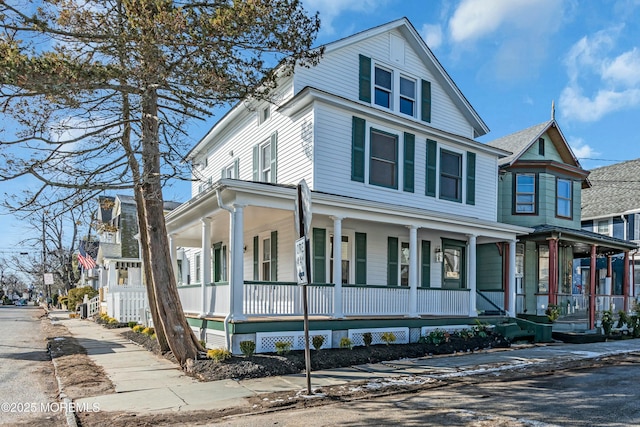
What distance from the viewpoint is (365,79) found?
1548 centimetres

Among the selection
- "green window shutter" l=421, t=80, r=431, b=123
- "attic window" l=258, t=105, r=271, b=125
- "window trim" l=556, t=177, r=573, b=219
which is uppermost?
"green window shutter" l=421, t=80, r=431, b=123

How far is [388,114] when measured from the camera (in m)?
14.9

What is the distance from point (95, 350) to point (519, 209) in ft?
51.3

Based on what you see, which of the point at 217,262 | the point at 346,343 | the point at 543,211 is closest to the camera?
the point at 346,343

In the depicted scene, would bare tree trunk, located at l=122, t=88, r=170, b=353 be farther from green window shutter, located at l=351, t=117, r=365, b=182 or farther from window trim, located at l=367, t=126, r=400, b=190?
window trim, located at l=367, t=126, r=400, b=190

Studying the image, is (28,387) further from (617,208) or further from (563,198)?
(617,208)

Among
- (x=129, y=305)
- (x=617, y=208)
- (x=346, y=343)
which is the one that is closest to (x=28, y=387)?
(x=346, y=343)

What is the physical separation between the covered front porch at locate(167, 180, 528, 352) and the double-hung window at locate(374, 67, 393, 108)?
3.84 m

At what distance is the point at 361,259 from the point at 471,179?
5085 millimetres

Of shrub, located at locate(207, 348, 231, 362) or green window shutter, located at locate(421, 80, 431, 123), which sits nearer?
shrub, located at locate(207, 348, 231, 362)

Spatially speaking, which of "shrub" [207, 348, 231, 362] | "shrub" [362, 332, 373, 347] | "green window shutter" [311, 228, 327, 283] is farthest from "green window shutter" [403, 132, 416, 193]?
"shrub" [207, 348, 231, 362]

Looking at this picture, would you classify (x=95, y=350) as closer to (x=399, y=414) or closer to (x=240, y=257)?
(x=240, y=257)

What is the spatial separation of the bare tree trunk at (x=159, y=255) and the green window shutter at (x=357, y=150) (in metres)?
5.53

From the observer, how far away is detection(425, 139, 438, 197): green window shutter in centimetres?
1614
